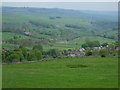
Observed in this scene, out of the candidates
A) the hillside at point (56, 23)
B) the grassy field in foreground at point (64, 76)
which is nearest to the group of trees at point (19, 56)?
the grassy field in foreground at point (64, 76)

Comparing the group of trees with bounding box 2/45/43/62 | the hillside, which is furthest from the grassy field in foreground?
the hillside

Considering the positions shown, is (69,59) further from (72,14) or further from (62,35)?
(72,14)

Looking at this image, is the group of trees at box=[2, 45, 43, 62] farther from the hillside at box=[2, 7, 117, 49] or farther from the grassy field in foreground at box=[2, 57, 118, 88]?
the hillside at box=[2, 7, 117, 49]

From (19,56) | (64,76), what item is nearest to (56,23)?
(19,56)

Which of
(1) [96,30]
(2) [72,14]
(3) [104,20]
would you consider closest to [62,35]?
(1) [96,30]

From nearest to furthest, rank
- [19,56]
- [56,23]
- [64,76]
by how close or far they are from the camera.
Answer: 1. [64,76]
2. [19,56]
3. [56,23]

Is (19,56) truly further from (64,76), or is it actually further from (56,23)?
(56,23)

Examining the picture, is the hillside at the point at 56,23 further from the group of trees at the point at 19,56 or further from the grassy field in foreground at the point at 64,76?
the grassy field in foreground at the point at 64,76
